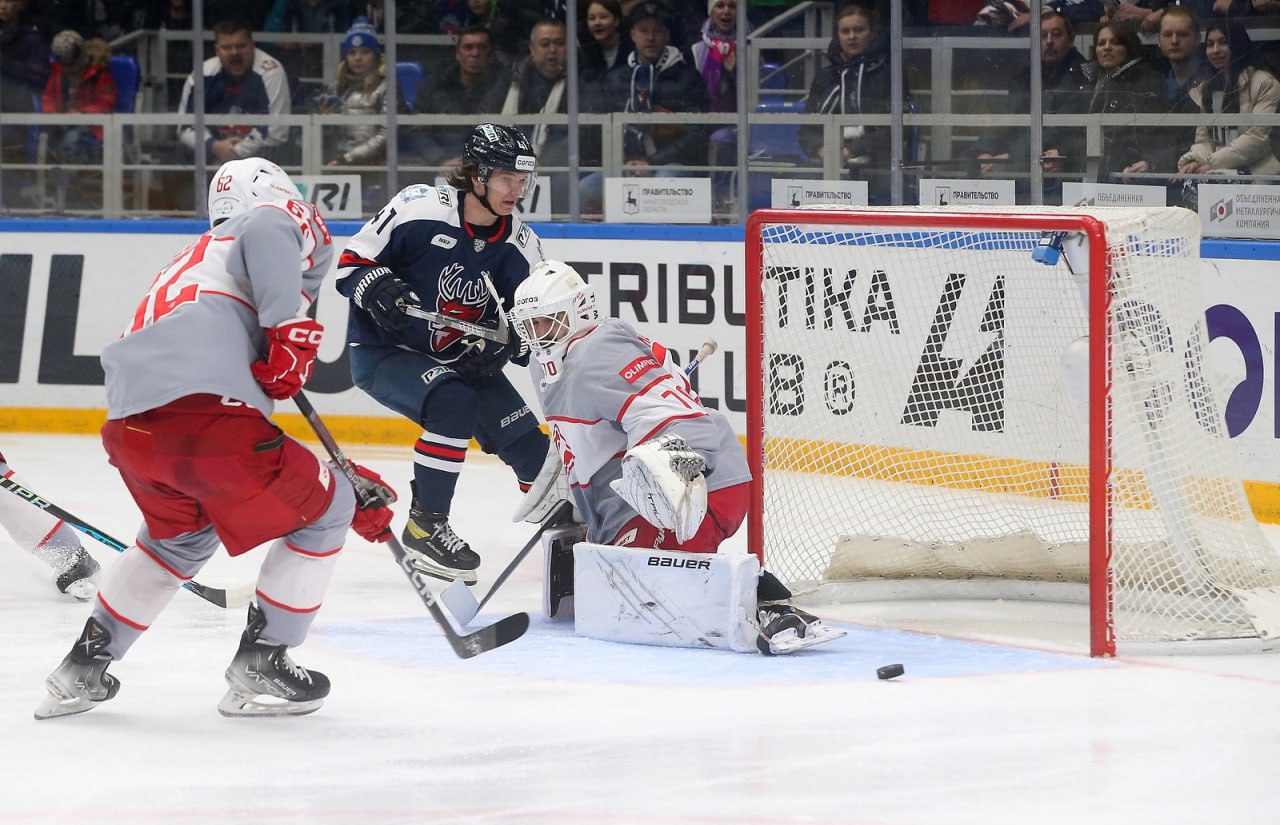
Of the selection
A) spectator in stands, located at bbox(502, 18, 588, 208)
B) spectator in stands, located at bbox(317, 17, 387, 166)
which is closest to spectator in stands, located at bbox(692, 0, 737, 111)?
spectator in stands, located at bbox(502, 18, 588, 208)

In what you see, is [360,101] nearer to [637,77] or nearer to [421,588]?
[637,77]

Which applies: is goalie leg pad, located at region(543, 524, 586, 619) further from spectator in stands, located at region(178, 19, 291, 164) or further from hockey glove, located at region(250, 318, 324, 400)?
spectator in stands, located at region(178, 19, 291, 164)

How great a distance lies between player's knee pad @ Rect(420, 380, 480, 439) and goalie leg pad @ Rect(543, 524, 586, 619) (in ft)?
1.64

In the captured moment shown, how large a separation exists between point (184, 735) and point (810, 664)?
1.21 meters

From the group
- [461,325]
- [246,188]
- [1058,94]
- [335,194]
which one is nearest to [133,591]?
[246,188]

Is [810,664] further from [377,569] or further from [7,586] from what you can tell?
[7,586]

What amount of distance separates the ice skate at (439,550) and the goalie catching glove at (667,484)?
923 mm

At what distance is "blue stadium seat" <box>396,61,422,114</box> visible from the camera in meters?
6.77

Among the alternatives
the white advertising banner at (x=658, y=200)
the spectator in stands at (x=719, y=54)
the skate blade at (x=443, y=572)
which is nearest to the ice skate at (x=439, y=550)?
the skate blade at (x=443, y=572)

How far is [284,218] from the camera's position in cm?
304

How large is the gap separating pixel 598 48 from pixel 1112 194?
1941 millimetres

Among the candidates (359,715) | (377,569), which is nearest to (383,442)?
(377,569)

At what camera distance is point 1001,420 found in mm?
4641

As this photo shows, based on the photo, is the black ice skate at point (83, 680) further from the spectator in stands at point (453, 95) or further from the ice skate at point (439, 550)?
the spectator in stands at point (453, 95)
